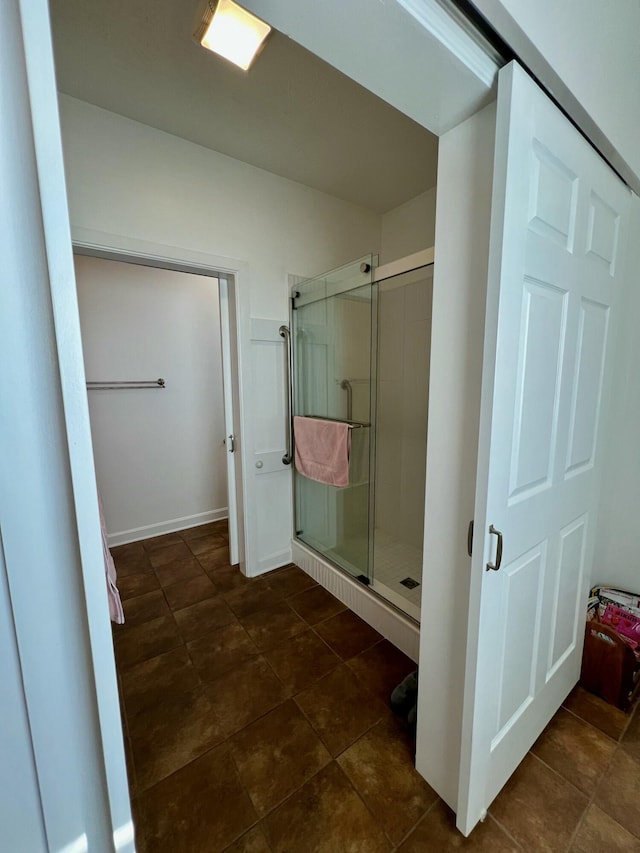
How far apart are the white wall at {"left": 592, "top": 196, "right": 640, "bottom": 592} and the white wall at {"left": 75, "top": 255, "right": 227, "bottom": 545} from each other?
9.32 ft

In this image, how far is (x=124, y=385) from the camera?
9.19 feet

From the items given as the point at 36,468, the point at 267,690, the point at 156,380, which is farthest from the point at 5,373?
the point at 156,380

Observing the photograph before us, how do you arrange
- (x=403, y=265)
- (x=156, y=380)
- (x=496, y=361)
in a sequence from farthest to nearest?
(x=156, y=380) → (x=403, y=265) → (x=496, y=361)

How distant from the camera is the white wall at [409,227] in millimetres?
2422

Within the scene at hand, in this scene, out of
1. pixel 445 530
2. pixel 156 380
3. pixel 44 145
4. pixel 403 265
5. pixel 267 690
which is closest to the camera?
pixel 44 145

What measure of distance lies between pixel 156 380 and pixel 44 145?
9.13 feet

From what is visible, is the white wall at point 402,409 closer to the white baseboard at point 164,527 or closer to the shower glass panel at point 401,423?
the shower glass panel at point 401,423

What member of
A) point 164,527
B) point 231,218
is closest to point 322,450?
point 231,218

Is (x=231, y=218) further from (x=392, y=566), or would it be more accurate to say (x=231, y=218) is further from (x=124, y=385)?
(x=392, y=566)

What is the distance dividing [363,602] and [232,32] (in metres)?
2.60

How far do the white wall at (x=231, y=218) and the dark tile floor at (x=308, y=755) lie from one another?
72 centimetres

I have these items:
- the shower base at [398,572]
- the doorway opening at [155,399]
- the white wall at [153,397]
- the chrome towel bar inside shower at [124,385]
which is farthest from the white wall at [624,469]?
the chrome towel bar inside shower at [124,385]

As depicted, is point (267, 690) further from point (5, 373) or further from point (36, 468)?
point (5, 373)

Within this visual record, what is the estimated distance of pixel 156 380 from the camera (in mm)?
2959
